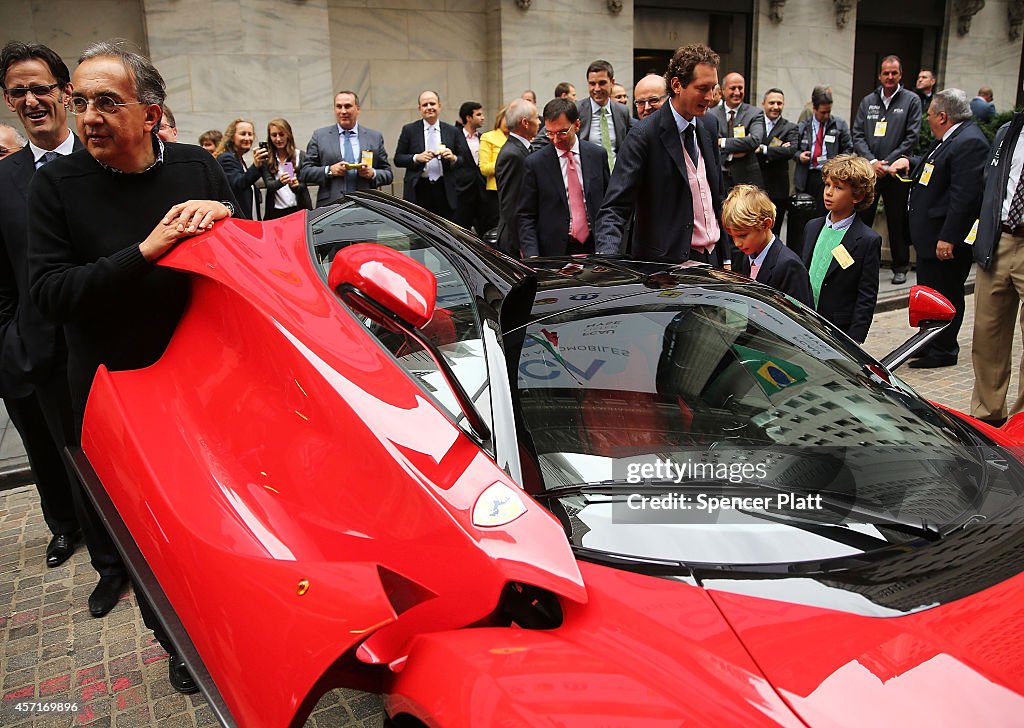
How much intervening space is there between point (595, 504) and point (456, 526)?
32 cm

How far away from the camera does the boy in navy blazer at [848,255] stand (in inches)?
164

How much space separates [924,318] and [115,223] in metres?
2.56

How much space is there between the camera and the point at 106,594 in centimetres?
334

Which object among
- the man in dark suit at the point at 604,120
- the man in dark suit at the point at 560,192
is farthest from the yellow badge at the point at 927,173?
the man in dark suit at the point at 560,192

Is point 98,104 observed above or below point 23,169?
above

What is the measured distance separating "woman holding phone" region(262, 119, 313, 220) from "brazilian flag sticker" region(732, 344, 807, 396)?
606cm

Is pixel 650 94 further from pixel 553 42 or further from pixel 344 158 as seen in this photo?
pixel 553 42

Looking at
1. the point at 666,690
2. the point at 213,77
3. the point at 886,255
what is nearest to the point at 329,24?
the point at 213,77

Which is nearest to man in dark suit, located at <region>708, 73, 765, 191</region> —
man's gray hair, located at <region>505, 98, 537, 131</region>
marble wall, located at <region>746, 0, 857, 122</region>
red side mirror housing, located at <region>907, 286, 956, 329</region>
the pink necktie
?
man's gray hair, located at <region>505, 98, 537, 131</region>

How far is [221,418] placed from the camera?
220 centimetres

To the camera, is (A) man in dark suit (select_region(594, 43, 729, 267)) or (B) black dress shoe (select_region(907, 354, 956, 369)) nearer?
(A) man in dark suit (select_region(594, 43, 729, 267))

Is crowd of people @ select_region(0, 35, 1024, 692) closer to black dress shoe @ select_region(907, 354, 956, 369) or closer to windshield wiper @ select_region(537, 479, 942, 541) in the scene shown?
black dress shoe @ select_region(907, 354, 956, 369)

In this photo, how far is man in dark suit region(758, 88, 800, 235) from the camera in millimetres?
9484

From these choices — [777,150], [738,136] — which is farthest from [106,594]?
[777,150]
